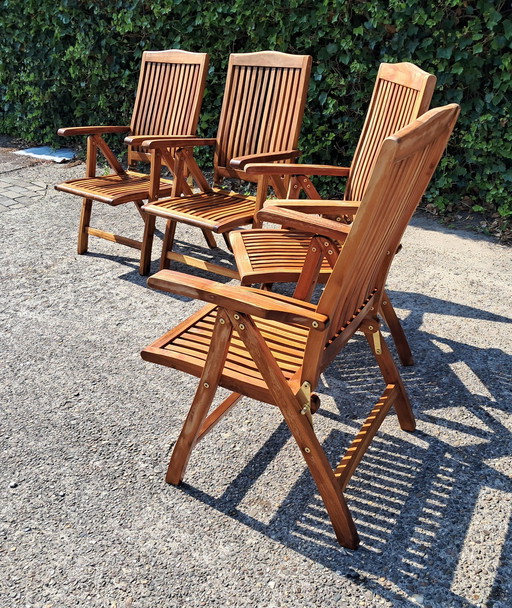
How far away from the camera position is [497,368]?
11.4ft

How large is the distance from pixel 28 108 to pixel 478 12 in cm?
518

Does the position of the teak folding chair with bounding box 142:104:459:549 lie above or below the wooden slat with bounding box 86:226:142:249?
above

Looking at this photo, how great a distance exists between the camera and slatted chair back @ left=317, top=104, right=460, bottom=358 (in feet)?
6.45

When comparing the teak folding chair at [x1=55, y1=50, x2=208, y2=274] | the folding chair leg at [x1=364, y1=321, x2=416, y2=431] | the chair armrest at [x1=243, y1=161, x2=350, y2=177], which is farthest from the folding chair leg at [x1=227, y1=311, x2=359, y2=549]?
the teak folding chair at [x1=55, y1=50, x2=208, y2=274]

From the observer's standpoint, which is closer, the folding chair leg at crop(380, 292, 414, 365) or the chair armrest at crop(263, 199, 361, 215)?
the chair armrest at crop(263, 199, 361, 215)

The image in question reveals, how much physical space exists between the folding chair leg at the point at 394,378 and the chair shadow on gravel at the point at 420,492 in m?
0.06

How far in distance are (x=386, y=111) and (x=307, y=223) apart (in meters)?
1.20

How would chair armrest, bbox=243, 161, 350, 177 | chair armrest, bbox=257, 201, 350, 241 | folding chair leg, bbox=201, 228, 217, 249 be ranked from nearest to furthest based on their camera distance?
chair armrest, bbox=257, 201, 350, 241, chair armrest, bbox=243, 161, 350, 177, folding chair leg, bbox=201, 228, 217, 249

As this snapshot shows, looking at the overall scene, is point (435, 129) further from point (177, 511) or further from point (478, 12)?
point (478, 12)

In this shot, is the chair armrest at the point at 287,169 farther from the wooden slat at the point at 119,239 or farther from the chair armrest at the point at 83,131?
the chair armrest at the point at 83,131

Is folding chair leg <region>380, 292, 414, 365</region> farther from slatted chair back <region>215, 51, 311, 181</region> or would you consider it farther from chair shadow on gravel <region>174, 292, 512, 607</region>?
slatted chair back <region>215, 51, 311, 181</region>

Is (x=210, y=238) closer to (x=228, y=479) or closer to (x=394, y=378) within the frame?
(x=394, y=378)

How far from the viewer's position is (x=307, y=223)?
280 centimetres

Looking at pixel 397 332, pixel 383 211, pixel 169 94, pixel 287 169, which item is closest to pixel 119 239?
pixel 169 94
